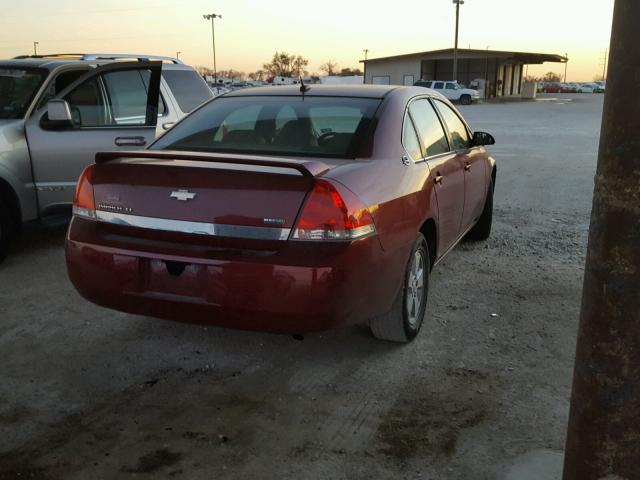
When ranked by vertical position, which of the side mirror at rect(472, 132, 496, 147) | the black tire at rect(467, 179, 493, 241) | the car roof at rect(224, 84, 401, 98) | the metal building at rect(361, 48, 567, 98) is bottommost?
the black tire at rect(467, 179, 493, 241)

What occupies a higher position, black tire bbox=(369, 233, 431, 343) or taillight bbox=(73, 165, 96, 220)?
taillight bbox=(73, 165, 96, 220)

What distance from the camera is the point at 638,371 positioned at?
1981mm

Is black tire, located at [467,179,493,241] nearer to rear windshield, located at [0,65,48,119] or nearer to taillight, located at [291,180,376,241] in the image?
taillight, located at [291,180,376,241]

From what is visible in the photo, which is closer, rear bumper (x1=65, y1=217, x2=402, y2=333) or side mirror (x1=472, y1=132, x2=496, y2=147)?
rear bumper (x1=65, y1=217, x2=402, y2=333)

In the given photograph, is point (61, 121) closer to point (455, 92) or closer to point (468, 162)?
point (468, 162)

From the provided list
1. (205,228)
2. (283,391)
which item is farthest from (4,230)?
(283,391)

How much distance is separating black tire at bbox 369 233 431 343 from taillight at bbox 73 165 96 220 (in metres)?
1.73

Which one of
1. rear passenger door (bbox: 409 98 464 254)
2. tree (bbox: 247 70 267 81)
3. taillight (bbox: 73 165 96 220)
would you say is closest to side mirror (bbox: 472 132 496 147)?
rear passenger door (bbox: 409 98 464 254)

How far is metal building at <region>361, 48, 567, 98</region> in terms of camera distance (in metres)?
63.5

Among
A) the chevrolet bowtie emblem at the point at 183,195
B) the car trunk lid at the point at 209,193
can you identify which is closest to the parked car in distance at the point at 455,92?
the car trunk lid at the point at 209,193

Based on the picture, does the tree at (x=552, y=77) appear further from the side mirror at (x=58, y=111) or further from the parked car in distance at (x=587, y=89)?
the side mirror at (x=58, y=111)

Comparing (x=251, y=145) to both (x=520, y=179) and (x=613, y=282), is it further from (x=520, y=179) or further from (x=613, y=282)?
(x=520, y=179)

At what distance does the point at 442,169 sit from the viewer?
4527 millimetres

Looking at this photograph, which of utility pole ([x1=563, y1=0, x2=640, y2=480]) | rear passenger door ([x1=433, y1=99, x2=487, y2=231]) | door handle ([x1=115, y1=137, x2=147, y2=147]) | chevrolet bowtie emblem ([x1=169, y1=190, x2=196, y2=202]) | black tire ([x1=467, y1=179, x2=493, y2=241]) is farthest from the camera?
black tire ([x1=467, y1=179, x2=493, y2=241])
